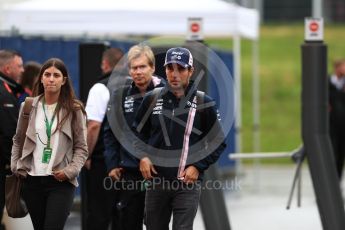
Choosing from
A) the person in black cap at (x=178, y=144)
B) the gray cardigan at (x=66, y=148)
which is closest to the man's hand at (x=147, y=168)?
the person in black cap at (x=178, y=144)

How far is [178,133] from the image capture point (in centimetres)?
848

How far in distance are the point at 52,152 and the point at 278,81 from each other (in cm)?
2708

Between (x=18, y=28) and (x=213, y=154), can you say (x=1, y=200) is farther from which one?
(x=18, y=28)

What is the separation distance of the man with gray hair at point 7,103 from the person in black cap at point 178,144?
1787 millimetres

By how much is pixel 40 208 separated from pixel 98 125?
1.91m

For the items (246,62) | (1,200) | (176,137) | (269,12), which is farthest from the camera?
(269,12)

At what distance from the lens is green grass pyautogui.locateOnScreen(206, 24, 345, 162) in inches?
1172

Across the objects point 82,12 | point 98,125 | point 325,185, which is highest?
point 82,12

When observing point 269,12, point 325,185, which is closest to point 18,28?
point 325,185

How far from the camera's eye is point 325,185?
11.0 metres

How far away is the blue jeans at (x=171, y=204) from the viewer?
28.0 ft

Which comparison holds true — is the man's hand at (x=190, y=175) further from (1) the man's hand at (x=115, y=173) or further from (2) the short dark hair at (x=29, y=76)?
(2) the short dark hair at (x=29, y=76)

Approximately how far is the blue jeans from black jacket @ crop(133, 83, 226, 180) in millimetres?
103

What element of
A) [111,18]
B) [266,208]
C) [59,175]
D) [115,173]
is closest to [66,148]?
[59,175]
